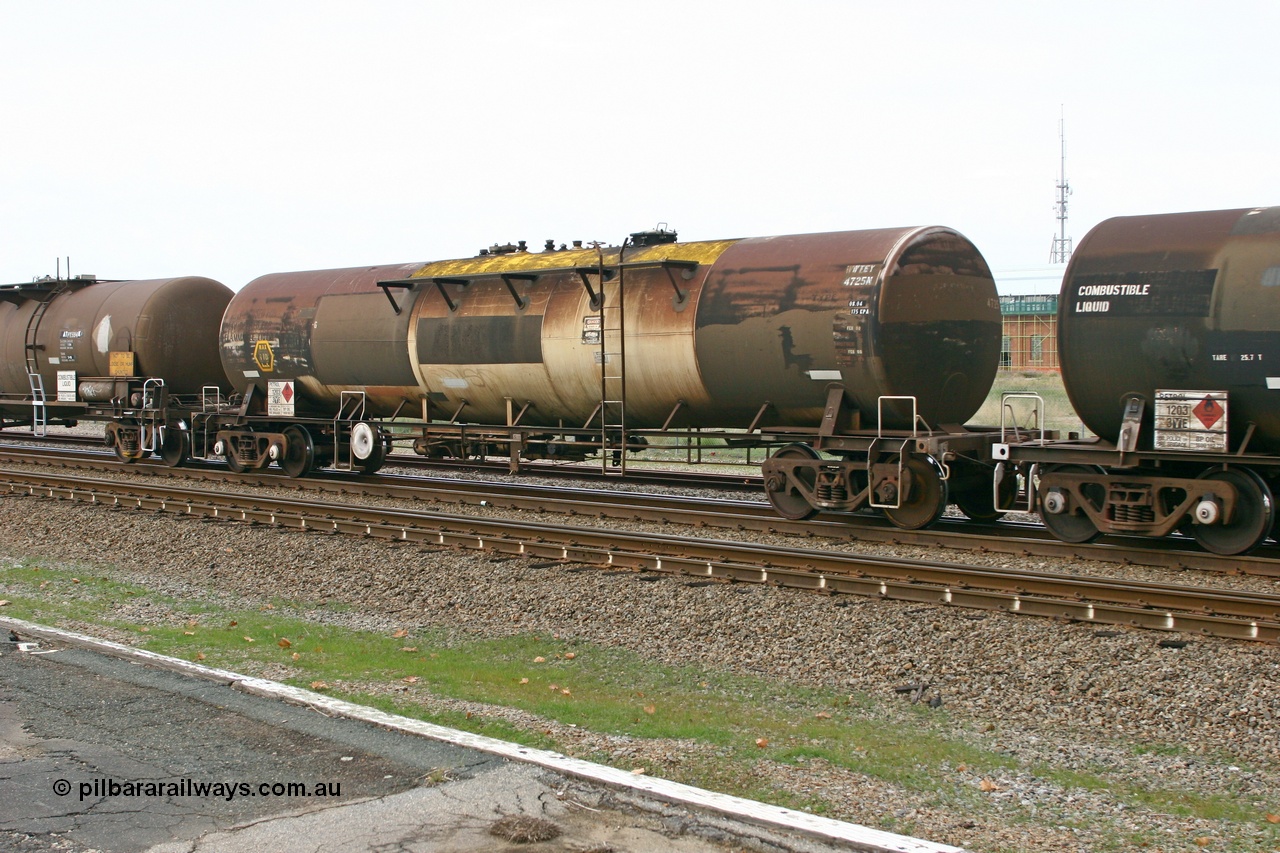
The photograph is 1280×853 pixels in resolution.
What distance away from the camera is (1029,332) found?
6234 cm

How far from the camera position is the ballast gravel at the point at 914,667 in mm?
5371

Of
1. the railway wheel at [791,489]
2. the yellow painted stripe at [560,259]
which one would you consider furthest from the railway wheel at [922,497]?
the yellow painted stripe at [560,259]

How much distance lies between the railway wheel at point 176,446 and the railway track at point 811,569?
18.8ft

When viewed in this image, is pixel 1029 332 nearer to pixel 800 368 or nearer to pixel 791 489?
pixel 791 489

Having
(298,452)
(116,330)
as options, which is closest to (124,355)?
(116,330)

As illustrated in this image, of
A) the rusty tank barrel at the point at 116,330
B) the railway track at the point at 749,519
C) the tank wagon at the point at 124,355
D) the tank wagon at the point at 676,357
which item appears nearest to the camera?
the railway track at the point at 749,519

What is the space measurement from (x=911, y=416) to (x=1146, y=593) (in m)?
4.49

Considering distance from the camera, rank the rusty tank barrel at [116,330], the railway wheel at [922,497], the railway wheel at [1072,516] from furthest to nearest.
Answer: the rusty tank barrel at [116,330], the railway wheel at [922,497], the railway wheel at [1072,516]

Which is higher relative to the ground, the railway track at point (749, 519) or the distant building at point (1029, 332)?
the distant building at point (1029, 332)

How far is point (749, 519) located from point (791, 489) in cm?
74

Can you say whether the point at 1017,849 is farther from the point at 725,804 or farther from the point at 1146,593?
the point at 1146,593

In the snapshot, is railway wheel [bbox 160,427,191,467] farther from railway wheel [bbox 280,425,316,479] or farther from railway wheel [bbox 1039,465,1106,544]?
railway wheel [bbox 1039,465,1106,544]

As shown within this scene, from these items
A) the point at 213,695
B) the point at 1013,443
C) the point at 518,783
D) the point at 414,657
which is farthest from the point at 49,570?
the point at 1013,443

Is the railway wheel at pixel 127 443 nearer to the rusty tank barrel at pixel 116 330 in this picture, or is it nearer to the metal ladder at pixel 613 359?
the rusty tank barrel at pixel 116 330
